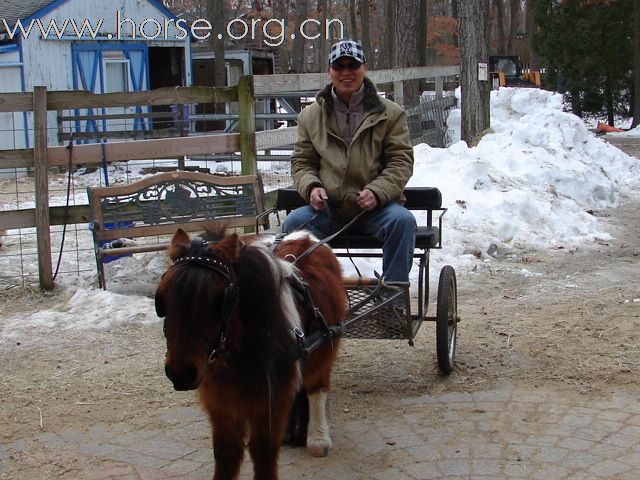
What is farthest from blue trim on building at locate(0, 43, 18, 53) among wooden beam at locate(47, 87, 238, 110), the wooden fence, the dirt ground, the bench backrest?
the dirt ground

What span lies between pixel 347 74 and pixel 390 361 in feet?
6.94

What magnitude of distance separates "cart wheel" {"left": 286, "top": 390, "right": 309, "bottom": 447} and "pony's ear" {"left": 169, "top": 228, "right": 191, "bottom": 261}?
1570 mm

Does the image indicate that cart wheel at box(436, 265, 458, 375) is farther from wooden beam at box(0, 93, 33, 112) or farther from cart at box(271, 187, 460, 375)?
wooden beam at box(0, 93, 33, 112)

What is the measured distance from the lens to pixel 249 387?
3.34 m

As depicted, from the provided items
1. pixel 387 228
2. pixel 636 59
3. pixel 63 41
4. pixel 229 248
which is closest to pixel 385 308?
pixel 387 228

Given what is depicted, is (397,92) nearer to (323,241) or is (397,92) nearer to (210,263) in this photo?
(323,241)

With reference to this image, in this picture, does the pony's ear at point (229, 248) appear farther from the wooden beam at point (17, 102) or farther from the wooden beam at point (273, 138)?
the wooden beam at point (273, 138)

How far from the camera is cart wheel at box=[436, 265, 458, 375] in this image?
17.5ft

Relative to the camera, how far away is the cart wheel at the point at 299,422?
4.56m

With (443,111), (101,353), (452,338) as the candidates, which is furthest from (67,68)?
(452,338)

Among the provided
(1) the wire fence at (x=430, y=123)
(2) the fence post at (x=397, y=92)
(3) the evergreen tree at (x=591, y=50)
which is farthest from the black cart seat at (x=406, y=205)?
(3) the evergreen tree at (x=591, y=50)

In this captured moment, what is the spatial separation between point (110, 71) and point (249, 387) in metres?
19.2

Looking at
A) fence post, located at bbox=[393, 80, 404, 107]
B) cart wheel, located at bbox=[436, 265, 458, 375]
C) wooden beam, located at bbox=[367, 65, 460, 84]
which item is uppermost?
wooden beam, located at bbox=[367, 65, 460, 84]

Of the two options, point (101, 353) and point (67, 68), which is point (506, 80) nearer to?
point (67, 68)
